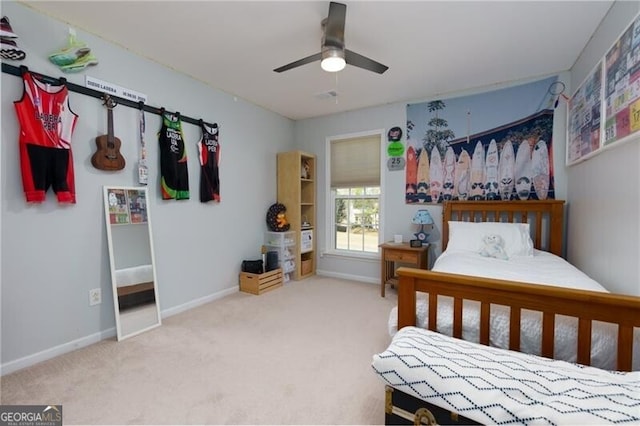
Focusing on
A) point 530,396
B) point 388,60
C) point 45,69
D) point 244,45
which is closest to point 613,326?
point 530,396

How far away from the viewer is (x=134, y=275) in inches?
94.7

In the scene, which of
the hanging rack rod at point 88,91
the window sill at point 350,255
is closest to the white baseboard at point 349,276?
the window sill at point 350,255

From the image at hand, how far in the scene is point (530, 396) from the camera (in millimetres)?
889

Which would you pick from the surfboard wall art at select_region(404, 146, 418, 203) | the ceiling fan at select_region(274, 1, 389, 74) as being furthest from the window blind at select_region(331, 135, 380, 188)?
the ceiling fan at select_region(274, 1, 389, 74)

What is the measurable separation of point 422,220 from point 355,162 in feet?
4.30

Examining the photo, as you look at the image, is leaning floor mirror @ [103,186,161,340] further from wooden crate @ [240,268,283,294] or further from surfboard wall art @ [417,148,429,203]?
surfboard wall art @ [417,148,429,203]

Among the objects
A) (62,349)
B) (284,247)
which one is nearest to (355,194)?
(284,247)

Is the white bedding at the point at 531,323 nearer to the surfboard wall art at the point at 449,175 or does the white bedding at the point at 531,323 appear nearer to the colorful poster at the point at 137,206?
the surfboard wall art at the point at 449,175

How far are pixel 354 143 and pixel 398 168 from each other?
0.77 metres

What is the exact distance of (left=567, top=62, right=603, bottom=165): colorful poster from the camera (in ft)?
6.50

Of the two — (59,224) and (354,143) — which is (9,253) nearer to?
(59,224)

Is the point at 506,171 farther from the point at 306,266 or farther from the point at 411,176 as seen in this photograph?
the point at 306,266

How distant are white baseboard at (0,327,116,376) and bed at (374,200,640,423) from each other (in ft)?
7.45

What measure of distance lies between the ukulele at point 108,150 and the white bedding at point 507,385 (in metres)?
2.42
